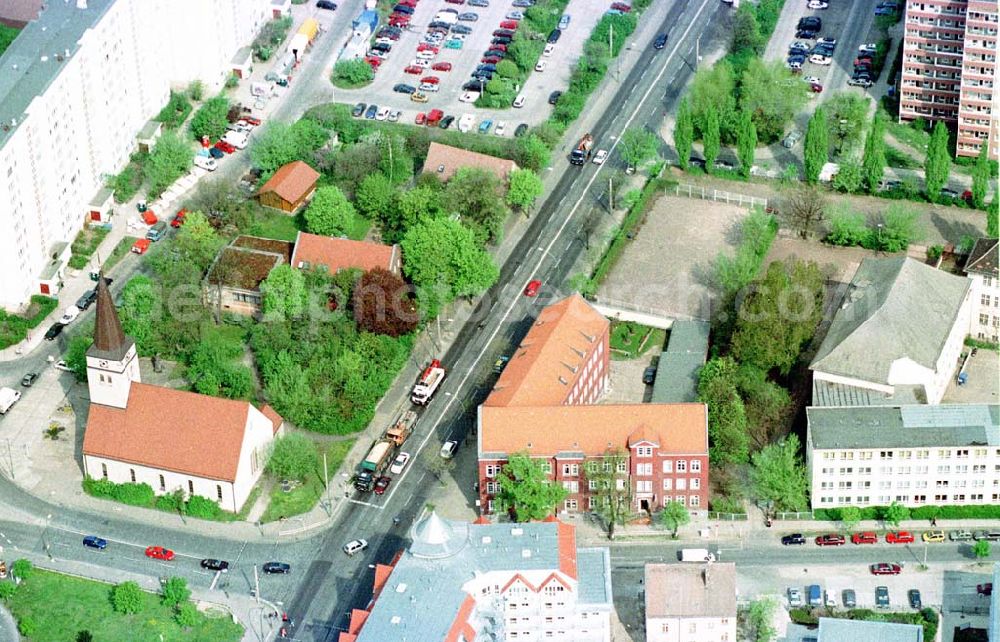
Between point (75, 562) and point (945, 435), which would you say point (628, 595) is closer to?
point (945, 435)

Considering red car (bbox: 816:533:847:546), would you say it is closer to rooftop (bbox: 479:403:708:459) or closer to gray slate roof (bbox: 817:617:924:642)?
rooftop (bbox: 479:403:708:459)

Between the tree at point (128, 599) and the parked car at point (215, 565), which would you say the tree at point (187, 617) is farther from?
the parked car at point (215, 565)

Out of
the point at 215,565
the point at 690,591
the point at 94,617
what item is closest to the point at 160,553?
the point at 215,565

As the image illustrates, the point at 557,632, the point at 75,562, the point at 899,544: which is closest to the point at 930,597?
the point at 899,544

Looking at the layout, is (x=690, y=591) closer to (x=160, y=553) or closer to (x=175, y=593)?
(x=175, y=593)

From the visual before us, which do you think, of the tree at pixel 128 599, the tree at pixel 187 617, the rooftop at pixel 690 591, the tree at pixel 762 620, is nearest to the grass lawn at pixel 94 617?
the tree at pixel 187 617
